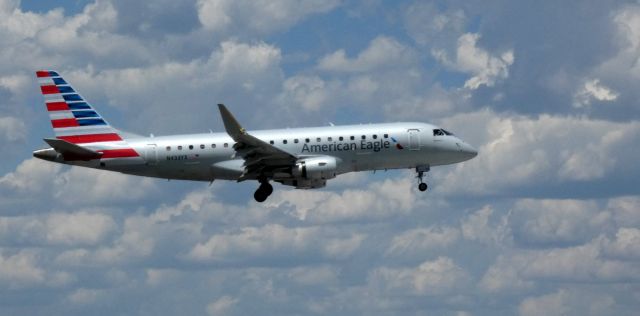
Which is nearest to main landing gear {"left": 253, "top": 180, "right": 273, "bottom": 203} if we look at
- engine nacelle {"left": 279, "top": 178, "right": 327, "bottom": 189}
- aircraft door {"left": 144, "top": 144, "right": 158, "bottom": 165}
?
engine nacelle {"left": 279, "top": 178, "right": 327, "bottom": 189}

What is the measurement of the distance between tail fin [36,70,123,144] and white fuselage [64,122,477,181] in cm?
255

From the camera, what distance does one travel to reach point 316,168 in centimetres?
11312

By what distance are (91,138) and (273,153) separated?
58.3 feet

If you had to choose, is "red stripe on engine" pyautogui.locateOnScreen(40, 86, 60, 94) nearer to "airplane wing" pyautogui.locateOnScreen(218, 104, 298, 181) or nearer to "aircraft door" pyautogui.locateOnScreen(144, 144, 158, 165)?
"aircraft door" pyautogui.locateOnScreen(144, 144, 158, 165)

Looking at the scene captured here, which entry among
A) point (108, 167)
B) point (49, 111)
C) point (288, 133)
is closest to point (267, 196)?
point (288, 133)

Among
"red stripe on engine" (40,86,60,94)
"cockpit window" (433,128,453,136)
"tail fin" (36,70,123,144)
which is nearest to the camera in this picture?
"cockpit window" (433,128,453,136)

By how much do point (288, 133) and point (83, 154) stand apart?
17.4m

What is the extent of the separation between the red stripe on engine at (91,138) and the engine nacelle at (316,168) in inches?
651

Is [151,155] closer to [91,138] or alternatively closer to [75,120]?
[91,138]

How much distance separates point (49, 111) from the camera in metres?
123

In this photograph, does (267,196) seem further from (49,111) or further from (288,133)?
(49,111)

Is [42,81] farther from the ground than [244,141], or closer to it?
farther from the ground

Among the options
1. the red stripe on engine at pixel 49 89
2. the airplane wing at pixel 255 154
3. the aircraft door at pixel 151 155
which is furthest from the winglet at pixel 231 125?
the red stripe on engine at pixel 49 89

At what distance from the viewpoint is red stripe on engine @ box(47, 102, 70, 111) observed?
403 ft
